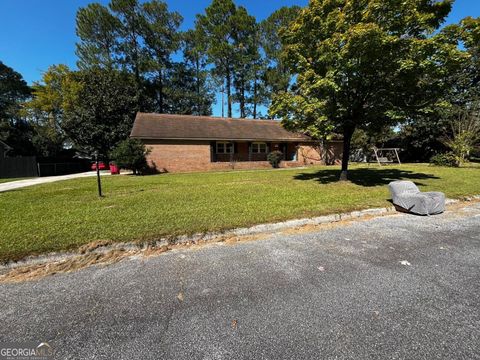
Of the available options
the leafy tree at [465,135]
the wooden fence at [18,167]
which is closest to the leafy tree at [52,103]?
the wooden fence at [18,167]

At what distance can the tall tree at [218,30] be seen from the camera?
104ft

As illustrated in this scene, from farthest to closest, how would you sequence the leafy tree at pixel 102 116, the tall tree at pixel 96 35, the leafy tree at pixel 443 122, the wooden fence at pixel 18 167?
the tall tree at pixel 96 35 < the leafy tree at pixel 102 116 < the leafy tree at pixel 443 122 < the wooden fence at pixel 18 167

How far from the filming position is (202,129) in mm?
22172

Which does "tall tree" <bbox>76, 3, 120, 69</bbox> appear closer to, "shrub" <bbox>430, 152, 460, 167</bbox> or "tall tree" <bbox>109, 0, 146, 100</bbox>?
"tall tree" <bbox>109, 0, 146, 100</bbox>

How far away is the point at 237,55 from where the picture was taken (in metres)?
33.2

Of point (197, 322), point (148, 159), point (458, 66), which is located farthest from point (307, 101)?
point (148, 159)

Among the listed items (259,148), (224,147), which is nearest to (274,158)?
(259,148)

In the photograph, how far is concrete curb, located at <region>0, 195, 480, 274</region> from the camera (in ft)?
11.8

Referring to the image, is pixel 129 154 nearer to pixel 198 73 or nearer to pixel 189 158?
pixel 189 158

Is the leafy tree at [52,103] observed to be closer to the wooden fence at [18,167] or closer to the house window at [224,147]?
the wooden fence at [18,167]

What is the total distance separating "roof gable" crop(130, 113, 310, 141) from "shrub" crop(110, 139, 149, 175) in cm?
150

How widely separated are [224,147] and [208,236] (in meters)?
19.1

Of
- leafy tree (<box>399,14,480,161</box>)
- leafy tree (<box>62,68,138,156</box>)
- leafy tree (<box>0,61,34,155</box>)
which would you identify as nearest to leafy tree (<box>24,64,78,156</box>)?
leafy tree (<box>0,61,34,155</box>)

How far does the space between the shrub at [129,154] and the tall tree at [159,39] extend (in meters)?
19.5
